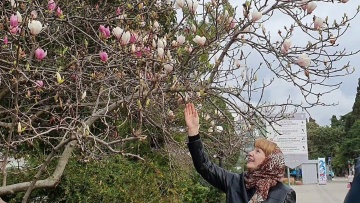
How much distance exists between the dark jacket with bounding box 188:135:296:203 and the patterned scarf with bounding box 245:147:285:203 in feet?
0.13

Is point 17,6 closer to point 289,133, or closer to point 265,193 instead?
point 265,193

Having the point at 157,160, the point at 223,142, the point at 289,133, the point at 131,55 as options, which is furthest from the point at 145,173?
the point at 289,133

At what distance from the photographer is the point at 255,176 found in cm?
307

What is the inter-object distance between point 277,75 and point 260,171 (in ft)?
5.93

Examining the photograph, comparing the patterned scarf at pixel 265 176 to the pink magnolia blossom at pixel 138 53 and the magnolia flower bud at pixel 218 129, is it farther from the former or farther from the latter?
the magnolia flower bud at pixel 218 129

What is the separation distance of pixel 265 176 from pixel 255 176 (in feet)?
0.20

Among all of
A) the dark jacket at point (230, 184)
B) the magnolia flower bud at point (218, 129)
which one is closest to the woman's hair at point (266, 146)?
the dark jacket at point (230, 184)

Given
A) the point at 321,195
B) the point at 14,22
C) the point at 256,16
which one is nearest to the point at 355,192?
the point at 14,22

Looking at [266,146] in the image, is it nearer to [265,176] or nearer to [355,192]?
[265,176]

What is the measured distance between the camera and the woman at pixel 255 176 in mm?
3020

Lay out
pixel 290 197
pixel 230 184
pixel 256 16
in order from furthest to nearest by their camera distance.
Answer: pixel 256 16
pixel 230 184
pixel 290 197

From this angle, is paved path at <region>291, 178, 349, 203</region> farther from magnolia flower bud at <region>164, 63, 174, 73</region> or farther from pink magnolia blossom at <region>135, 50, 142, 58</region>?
pink magnolia blossom at <region>135, 50, 142, 58</region>

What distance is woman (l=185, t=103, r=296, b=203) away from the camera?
3.02 metres

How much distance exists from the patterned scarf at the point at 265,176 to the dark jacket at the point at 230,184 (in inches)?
1.5
